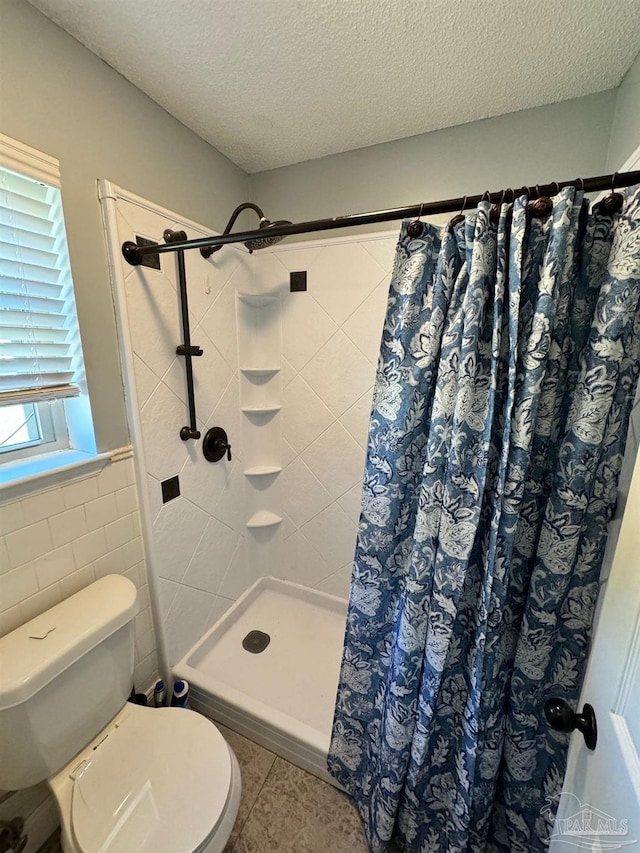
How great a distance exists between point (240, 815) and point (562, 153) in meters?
2.57

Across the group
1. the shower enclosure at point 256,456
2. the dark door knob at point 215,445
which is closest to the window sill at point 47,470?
the shower enclosure at point 256,456

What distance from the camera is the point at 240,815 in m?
1.14

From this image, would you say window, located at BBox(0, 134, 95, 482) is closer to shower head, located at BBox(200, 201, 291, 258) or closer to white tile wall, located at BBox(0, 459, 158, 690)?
white tile wall, located at BBox(0, 459, 158, 690)

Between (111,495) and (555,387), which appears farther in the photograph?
(111,495)

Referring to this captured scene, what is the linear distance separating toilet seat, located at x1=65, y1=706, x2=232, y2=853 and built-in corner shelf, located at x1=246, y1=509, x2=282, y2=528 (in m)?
0.91

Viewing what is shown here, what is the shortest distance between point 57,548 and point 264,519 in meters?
1.05

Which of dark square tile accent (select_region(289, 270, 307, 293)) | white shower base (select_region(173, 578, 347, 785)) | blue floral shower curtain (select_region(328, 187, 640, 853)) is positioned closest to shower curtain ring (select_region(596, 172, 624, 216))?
blue floral shower curtain (select_region(328, 187, 640, 853))

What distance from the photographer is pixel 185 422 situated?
1401 mm

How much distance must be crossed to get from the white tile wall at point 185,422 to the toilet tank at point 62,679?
0.24 m

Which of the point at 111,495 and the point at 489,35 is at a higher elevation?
the point at 489,35

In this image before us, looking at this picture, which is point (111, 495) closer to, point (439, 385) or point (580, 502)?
point (439, 385)

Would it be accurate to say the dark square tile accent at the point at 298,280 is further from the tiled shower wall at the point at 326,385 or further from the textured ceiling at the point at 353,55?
the textured ceiling at the point at 353,55

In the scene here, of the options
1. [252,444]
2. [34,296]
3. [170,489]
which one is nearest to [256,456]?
[252,444]

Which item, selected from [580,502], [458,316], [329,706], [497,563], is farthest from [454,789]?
[458,316]
